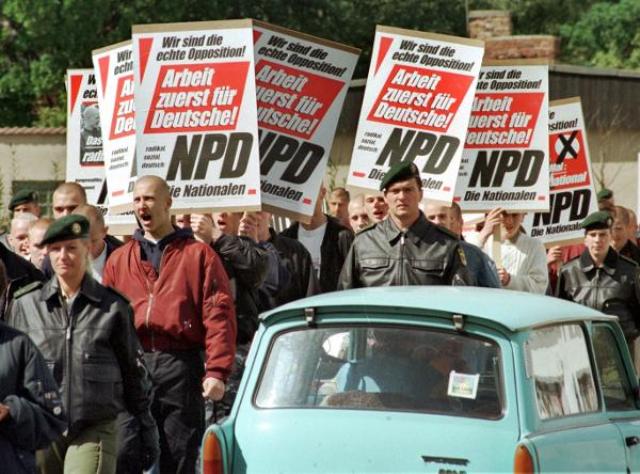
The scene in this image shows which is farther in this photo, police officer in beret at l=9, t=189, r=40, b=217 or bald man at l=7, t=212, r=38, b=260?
police officer in beret at l=9, t=189, r=40, b=217

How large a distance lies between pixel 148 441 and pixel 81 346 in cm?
81

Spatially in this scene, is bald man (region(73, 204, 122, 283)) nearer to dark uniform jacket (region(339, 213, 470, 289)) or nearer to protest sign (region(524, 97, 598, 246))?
dark uniform jacket (region(339, 213, 470, 289))

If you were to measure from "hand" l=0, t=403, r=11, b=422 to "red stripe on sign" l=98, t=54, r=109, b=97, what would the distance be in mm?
6592

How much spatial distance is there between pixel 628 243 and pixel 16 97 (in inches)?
1645

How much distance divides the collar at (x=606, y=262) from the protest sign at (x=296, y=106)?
293 cm

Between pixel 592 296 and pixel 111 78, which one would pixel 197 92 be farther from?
pixel 592 296

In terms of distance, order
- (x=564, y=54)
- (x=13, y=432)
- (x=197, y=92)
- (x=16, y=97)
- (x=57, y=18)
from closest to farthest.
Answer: (x=13, y=432), (x=197, y=92), (x=57, y=18), (x=16, y=97), (x=564, y=54)

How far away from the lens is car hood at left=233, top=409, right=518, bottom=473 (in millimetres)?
6738

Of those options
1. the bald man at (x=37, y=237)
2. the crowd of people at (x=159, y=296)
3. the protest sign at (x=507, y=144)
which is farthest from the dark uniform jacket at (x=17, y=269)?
the protest sign at (x=507, y=144)

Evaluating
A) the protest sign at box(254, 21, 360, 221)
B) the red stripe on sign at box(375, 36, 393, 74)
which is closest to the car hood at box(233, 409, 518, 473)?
the protest sign at box(254, 21, 360, 221)

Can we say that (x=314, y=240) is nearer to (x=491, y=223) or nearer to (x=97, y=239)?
(x=491, y=223)

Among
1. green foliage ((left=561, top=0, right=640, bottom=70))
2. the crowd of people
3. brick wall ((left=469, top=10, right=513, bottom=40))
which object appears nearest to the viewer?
the crowd of people

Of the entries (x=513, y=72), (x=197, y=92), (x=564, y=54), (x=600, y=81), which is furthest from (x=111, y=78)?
(x=564, y=54)

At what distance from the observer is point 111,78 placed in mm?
13062
